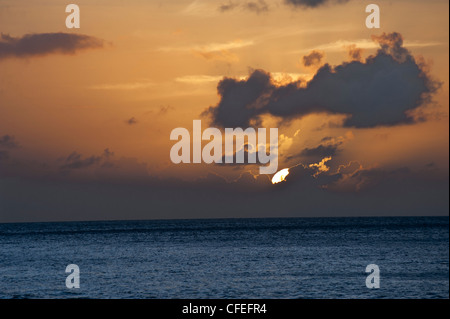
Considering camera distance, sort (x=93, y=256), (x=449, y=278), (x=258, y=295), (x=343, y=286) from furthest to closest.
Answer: (x=93, y=256)
(x=449, y=278)
(x=343, y=286)
(x=258, y=295)

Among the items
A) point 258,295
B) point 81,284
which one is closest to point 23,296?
point 81,284

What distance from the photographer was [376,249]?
92.1 m

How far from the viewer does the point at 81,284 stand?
159ft

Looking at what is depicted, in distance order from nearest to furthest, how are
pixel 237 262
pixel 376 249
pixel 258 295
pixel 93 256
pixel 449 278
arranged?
pixel 258 295, pixel 449 278, pixel 237 262, pixel 93 256, pixel 376 249
